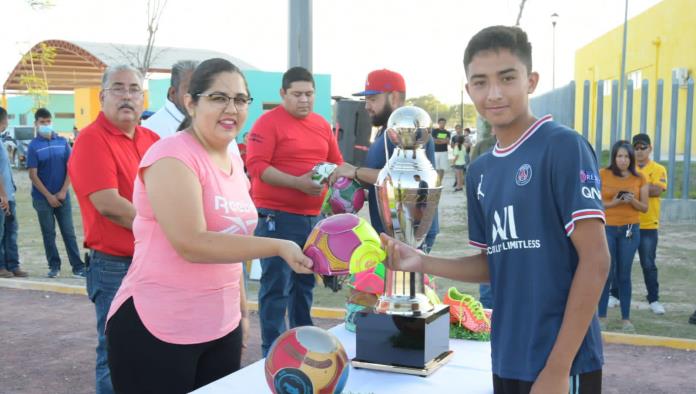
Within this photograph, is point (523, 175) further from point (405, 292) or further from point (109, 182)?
point (109, 182)

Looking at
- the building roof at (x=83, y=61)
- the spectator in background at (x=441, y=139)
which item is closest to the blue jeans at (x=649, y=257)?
the spectator in background at (x=441, y=139)

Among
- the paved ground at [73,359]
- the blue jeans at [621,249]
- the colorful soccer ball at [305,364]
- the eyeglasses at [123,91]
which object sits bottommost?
the paved ground at [73,359]

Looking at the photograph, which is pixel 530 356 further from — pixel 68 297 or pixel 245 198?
pixel 68 297

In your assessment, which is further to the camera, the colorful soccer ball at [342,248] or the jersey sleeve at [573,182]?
the colorful soccer ball at [342,248]

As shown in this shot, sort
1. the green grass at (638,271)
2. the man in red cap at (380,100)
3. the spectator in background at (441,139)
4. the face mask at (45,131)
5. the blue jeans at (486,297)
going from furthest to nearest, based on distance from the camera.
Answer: the spectator in background at (441,139), the face mask at (45,131), the green grass at (638,271), the blue jeans at (486,297), the man in red cap at (380,100)

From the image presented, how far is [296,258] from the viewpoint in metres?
2.10

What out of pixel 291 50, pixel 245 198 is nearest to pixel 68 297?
pixel 291 50

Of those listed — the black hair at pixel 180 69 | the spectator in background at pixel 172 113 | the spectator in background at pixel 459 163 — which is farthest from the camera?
the spectator in background at pixel 459 163

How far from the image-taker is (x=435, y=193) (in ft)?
7.92

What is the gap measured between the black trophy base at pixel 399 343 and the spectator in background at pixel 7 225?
650 centimetres

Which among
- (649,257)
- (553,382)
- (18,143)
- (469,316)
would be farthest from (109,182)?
(18,143)

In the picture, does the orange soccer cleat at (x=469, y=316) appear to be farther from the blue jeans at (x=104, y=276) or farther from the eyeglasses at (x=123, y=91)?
the eyeglasses at (x=123, y=91)

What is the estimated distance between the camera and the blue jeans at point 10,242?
7.87 m

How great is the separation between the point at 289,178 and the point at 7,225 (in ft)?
16.1
